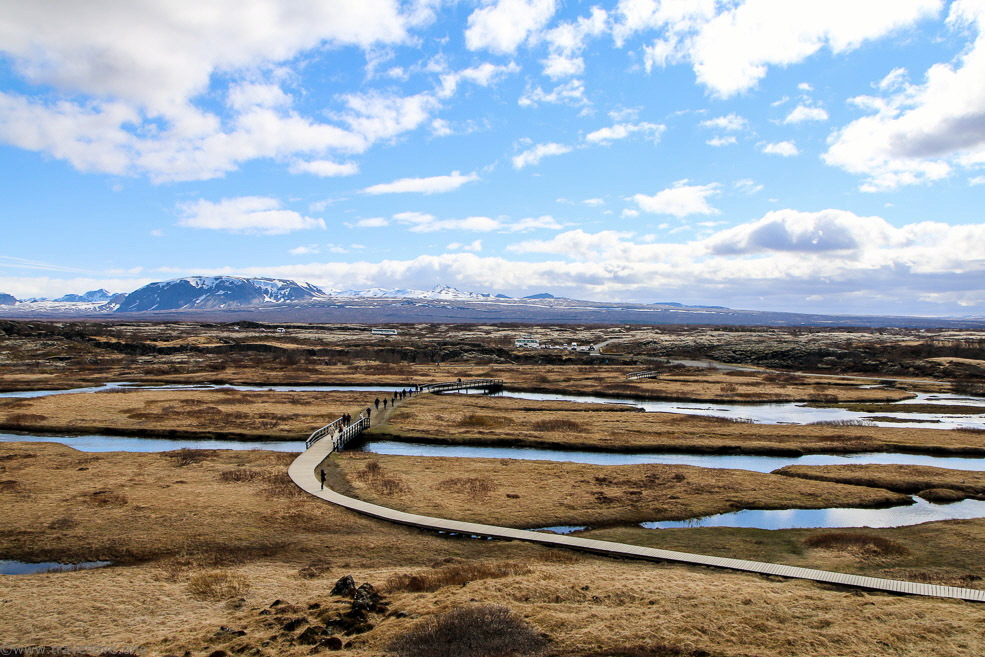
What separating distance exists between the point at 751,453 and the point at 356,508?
3076 cm

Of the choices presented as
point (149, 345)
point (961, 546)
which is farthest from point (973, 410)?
point (149, 345)

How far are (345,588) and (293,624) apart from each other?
A: 244 cm

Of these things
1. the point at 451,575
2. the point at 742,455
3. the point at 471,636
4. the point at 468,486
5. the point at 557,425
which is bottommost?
the point at 742,455

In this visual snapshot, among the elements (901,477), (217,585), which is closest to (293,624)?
(217,585)

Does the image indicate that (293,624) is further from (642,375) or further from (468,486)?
(642,375)

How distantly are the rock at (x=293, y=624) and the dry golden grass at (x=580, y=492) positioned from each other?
36.9 ft

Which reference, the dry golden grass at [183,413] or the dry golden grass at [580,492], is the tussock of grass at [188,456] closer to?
the dry golden grass at [183,413]

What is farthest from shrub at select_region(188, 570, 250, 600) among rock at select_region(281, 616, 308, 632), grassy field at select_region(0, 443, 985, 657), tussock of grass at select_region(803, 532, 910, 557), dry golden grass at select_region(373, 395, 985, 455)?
dry golden grass at select_region(373, 395, 985, 455)

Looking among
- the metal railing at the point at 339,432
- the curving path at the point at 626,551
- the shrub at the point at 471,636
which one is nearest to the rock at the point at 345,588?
the shrub at the point at 471,636

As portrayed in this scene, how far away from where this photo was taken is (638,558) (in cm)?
2231

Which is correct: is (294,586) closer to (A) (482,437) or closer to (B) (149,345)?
(A) (482,437)

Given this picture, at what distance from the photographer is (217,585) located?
19422 millimetres

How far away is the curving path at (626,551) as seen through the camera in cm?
1888

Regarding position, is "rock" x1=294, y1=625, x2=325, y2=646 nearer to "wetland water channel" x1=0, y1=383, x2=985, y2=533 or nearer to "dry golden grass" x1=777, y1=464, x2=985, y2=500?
"wetland water channel" x1=0, y1=383, x2=985, y2=533
